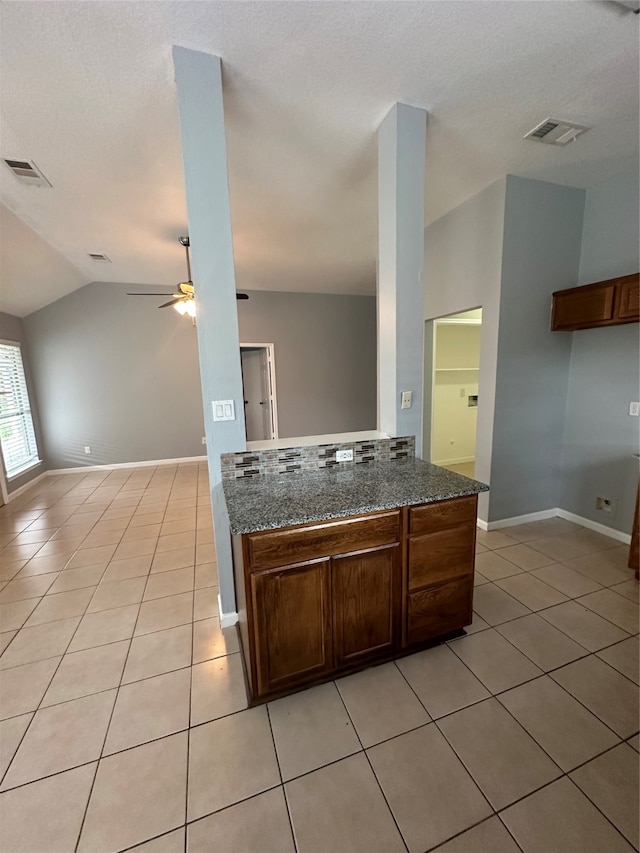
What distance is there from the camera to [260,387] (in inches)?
243

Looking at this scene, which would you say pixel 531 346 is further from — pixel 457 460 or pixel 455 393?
pixel 457 460

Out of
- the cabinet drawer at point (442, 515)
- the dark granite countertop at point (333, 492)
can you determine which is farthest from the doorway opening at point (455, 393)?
the cabinet drawer at point (442, 515)

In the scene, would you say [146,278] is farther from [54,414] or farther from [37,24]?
[37,24]

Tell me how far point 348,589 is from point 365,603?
13 centimetres

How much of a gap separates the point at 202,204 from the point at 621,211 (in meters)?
3.16

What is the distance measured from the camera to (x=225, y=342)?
5.95 ft

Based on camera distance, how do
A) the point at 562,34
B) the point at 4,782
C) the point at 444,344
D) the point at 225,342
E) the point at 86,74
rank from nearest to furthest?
1. the point at 4,782
2. the point at 562,34
3. the point at 86,74
4. the point at 225,342
5. the point at 444,344

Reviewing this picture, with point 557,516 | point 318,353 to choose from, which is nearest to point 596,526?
point 557,516

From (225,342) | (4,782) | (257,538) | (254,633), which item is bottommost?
(4,782)

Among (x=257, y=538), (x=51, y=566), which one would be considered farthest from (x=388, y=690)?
(x=51, y=566)

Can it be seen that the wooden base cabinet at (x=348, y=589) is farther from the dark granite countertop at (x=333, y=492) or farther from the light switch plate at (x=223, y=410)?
the light switch plate at (x=223, y=410)

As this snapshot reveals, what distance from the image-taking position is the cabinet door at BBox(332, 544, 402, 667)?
1569mm

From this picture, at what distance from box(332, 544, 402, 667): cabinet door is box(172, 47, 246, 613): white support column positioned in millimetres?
810

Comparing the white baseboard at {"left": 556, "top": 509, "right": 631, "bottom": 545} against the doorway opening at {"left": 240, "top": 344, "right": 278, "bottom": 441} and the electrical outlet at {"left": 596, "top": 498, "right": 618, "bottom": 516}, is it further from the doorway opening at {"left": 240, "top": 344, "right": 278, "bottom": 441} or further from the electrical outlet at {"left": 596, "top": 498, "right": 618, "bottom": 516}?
the doorway opening at {"left": 240, "top": 344, "right": 278, "bottom": 441}
